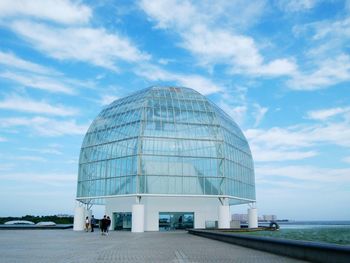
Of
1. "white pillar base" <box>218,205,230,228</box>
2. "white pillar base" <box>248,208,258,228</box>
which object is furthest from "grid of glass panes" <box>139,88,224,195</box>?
"white pillar base" <box>248,208,258,228</box>

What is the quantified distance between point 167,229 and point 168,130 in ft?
42.2

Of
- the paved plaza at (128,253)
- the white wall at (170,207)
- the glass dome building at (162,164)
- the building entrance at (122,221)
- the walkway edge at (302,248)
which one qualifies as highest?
the glass dome building at (162,164)

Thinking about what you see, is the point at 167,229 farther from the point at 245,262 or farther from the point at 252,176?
the point at 245,262

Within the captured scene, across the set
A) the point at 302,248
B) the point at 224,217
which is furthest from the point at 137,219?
the point at 302,248

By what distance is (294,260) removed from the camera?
14594 millimetres

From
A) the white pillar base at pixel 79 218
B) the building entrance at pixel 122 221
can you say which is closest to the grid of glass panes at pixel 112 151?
the white pillar base at pixel 79 218

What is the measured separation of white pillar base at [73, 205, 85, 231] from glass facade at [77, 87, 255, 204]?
155cm

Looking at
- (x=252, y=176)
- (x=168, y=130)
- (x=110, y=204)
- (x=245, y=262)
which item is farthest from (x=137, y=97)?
(x=245, y=262)

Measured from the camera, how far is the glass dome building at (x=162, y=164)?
48000 millimetres

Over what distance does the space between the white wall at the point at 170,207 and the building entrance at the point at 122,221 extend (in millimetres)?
843

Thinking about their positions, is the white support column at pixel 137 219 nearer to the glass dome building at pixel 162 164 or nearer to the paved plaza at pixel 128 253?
the glass dome building at pixel 162 164

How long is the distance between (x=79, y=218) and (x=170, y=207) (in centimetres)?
1260

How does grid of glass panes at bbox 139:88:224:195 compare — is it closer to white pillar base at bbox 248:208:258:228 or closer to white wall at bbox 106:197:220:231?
white wall at bbox 106:197:220:231

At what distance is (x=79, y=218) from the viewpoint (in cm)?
5366
